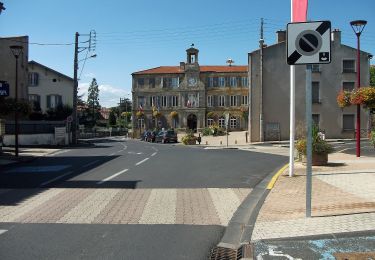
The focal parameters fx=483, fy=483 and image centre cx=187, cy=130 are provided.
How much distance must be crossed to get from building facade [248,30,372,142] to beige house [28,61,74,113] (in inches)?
1166

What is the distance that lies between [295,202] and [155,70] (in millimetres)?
75208

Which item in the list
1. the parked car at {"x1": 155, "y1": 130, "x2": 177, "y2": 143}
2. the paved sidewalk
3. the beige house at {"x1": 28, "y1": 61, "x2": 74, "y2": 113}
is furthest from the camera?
the beige house at {"x1": 28, "y1": 61, "x2": 74, "y2": 113}

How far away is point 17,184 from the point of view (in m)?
13.2

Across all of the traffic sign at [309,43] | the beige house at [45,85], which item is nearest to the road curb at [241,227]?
the traffic sign at [309,43]

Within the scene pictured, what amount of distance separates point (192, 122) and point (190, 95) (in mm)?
4625

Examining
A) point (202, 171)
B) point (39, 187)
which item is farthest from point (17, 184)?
point (202, 171)

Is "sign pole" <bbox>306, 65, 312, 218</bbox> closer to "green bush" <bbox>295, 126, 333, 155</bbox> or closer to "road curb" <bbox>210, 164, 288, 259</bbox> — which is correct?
"road curb" <bbox>210, 164, 288, 259</bbox>

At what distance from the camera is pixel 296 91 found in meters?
48.4

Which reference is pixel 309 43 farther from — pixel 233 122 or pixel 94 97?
pixel 94 97

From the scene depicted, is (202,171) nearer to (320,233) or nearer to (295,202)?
(295,202)

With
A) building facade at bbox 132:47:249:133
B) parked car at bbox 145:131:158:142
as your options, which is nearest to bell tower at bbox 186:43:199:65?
building facade at bbox 132:47:249:133

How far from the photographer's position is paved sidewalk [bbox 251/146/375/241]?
6781mm

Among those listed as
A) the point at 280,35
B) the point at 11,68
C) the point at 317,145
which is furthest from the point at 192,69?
the point at 317,145

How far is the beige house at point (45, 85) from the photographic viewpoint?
210ft
